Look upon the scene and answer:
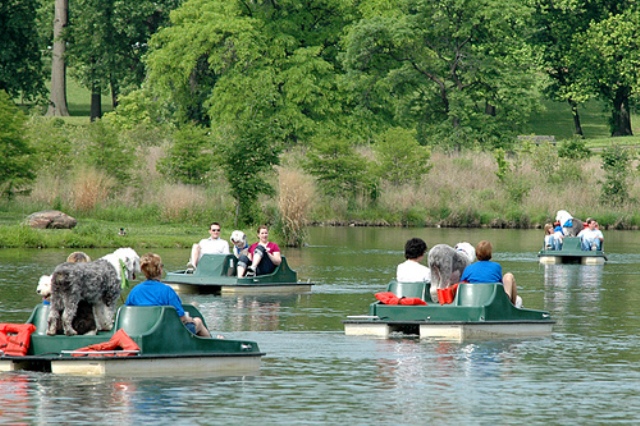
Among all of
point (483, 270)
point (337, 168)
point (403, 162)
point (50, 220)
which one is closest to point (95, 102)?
point (403, 162)

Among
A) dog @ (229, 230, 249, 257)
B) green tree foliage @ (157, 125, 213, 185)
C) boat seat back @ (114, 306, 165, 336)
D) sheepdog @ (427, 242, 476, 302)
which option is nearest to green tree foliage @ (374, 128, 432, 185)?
green tree foliage @ (157, 125, 213, 185)

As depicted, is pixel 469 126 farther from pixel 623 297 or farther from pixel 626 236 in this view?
pixel 623 297

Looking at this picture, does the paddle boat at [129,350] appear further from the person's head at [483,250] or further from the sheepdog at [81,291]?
the person's head at [483,250]

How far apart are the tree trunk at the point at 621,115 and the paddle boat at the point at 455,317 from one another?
7268 cm

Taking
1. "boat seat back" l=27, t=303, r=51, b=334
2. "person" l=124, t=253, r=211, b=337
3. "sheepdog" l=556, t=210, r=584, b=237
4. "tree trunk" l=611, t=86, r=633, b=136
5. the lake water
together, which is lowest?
the lake water

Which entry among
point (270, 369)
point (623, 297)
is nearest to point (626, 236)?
point (623, 297)

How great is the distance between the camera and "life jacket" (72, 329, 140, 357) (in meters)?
16.3

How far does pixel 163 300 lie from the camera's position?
55.3 feet

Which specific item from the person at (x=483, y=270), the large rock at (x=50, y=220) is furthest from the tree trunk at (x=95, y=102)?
the person at (x=483, y=270)

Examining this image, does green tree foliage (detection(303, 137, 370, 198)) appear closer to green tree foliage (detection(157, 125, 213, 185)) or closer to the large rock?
green tree foliage (detection(157, 125, 213, 185))

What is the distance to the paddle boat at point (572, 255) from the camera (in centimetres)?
4203

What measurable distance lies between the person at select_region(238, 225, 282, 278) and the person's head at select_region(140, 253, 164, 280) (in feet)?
38.6

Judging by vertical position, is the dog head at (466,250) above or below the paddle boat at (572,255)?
above

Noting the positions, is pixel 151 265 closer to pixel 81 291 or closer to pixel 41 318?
pixel 81 291
